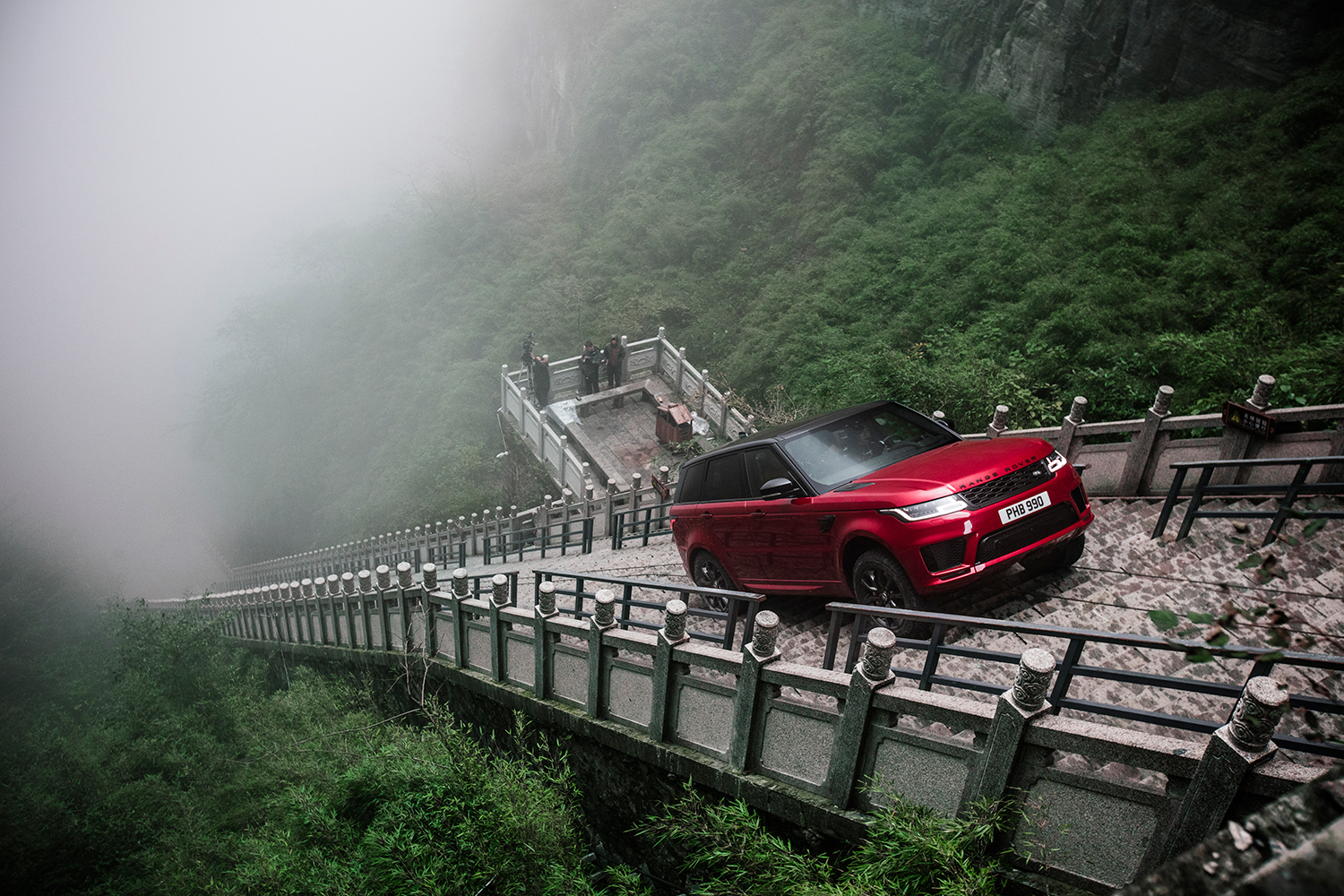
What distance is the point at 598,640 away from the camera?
7.04 m

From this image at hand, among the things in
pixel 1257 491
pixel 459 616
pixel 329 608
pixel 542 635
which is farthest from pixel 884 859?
pixel 329 608

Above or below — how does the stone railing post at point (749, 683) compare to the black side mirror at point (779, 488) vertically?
below

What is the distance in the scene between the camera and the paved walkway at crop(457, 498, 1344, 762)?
522cm

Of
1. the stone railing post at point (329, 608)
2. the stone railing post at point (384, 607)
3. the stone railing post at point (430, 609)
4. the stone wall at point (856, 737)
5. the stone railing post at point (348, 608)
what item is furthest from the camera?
the stone railing post at point (329, 608)

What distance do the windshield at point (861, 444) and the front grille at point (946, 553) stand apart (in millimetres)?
1146

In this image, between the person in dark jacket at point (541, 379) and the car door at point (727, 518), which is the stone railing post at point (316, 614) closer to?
the person in dark jacket at point (541, 379)

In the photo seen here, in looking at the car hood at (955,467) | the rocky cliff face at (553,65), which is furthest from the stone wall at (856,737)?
the rocky cliff face at (553,65)

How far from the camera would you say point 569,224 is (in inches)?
1468

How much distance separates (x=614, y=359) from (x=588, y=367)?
0.83 meters

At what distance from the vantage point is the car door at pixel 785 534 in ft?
21.8

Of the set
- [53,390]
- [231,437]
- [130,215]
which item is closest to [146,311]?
[53,390]

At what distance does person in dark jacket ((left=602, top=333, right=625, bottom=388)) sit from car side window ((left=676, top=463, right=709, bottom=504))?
1371 centimetres

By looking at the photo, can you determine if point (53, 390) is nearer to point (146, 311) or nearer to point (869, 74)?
point (146, 311)

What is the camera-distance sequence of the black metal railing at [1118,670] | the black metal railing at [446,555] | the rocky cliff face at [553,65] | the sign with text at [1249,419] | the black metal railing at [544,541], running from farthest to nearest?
the rocky cliff face at [553,65]
the black metal railing at [446,555]
the black metal railing at [544,541]
the sign with text at [1249,419]
the black metal railing at [1118,670]
